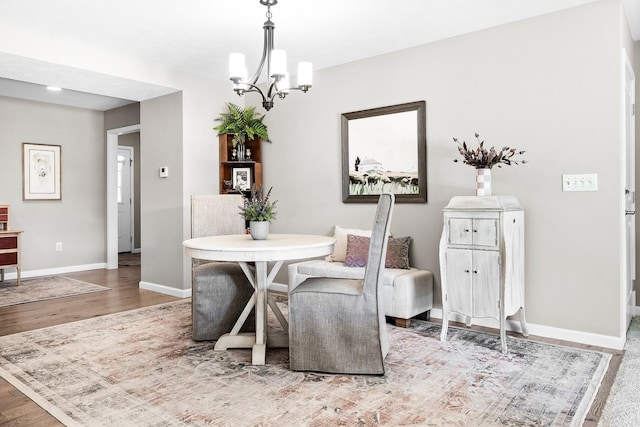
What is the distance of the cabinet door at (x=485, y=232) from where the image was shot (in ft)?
9.84

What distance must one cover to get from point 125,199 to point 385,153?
245 inches

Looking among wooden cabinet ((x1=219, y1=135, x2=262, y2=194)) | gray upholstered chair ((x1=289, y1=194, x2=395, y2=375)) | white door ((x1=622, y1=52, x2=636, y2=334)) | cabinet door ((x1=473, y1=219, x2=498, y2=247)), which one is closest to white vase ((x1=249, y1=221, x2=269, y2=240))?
gray upholstered chair ((x1=289, y1=194, x2=395, y2=375))

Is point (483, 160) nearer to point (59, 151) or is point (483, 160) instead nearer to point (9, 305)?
point (9, 305)

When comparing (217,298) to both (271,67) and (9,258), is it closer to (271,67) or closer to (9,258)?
(271,67)

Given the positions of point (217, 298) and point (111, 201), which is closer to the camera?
point (217, 298)

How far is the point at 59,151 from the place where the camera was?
6.39m

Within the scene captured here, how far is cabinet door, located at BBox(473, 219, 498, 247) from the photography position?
118 inches

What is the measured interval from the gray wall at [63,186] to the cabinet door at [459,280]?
5.58m

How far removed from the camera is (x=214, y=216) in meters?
3.63

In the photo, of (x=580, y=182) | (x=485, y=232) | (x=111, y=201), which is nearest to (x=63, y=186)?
(x=111, y=201)

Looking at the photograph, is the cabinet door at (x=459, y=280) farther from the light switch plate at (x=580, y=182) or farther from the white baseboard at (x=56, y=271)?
the white baseboard at (x=56, y=271)

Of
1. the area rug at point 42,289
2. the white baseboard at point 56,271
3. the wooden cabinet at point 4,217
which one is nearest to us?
the area rug at point 42,289

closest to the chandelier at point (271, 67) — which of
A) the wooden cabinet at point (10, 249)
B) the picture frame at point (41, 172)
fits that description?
the wooden cabinet at point (10, 249)

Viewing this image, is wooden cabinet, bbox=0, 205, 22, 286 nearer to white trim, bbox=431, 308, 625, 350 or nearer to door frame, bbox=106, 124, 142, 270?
door frame, bbox=106, 124, 142, 270
